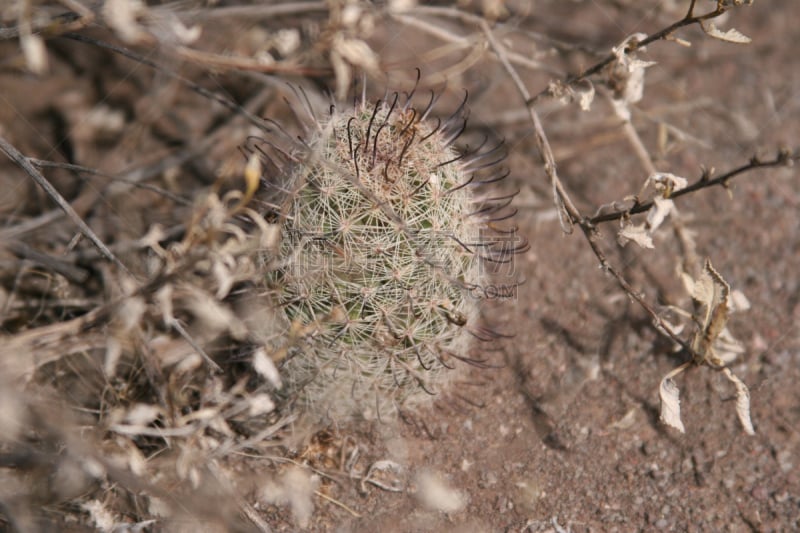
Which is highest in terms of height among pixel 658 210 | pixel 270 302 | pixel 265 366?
pixel 658 210

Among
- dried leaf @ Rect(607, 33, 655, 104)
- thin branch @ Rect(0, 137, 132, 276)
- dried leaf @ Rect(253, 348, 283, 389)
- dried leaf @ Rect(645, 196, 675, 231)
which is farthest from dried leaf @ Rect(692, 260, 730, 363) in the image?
thin branch @ Rect(0, 137, 132, 276)

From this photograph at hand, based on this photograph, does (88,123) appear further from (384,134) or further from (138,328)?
(384,134)

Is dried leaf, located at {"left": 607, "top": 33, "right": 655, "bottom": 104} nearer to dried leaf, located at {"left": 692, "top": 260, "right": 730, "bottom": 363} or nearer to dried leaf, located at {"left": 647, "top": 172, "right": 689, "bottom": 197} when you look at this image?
dried leaf, located at {"left": 647, "top": 172, "right": 689, "bottom": 197}

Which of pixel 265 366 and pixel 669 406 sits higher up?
pixel 669 406

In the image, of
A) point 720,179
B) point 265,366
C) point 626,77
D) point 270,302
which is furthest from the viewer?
point 626,77

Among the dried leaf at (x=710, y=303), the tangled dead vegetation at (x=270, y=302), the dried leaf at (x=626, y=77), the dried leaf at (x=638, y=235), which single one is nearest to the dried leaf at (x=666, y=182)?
the tangled dead vegetation at (x=270, y=302)

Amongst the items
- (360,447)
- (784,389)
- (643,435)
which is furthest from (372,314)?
(784,389)

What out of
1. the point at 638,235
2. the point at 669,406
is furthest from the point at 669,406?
the point at 638,235

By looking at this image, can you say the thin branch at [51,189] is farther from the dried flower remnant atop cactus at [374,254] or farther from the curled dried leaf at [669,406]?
the curled dried leaf at [669,406]

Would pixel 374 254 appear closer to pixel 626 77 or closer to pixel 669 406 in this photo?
pixel 669 406
